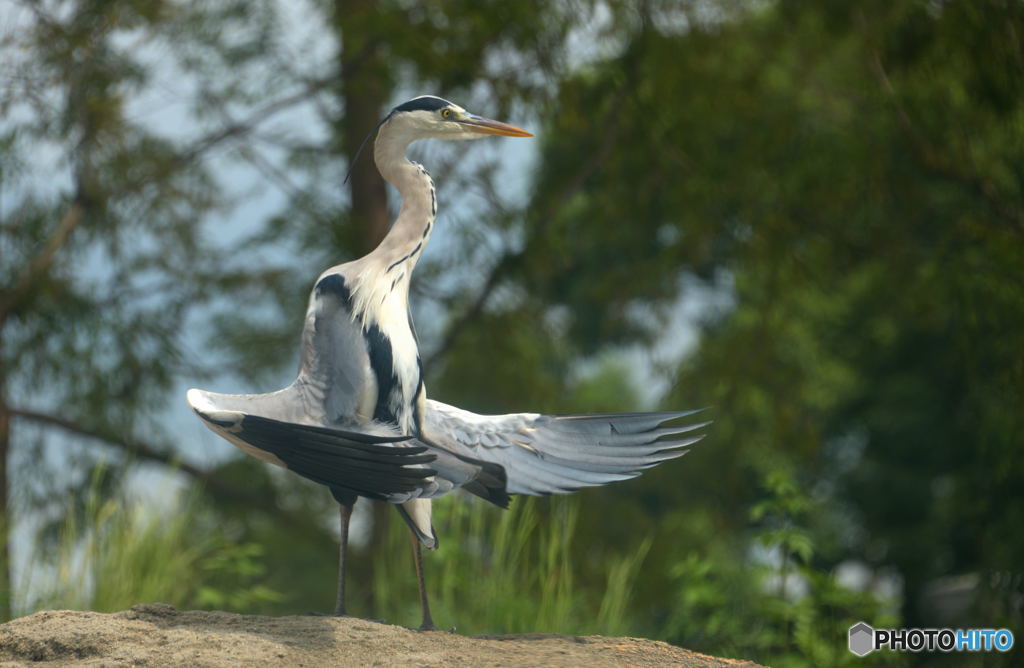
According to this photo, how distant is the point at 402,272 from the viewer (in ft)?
12.2

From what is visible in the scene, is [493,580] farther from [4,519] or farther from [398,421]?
[4,519]

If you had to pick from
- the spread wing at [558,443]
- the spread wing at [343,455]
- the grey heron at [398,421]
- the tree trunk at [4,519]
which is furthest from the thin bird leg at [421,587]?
the tree trunk at [4,519]

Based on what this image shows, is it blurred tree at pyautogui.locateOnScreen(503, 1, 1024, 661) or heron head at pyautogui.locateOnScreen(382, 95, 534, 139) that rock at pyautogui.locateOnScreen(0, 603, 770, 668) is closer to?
heron head at pyautogui.locateOnScreen(382, 95, 534, 139)

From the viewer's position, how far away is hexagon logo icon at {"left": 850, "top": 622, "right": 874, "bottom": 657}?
472 cm

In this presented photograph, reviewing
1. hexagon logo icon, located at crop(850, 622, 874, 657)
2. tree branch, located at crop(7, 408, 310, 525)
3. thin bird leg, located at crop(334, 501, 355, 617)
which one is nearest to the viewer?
thin bird leg, located at crop(334, 501, 355, 617)

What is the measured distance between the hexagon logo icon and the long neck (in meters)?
2.40

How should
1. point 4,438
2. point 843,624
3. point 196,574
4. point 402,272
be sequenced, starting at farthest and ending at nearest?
1. point 4,438
2. point 196,574
3. point 843,624
4. point 402,272

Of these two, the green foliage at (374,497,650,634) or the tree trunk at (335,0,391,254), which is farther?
the tree trunk at (335,0,391,254)

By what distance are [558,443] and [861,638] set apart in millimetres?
1800

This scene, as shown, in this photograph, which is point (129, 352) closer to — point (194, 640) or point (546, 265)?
point (546, 265)

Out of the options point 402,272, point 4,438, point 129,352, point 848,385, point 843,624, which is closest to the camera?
point 402,272

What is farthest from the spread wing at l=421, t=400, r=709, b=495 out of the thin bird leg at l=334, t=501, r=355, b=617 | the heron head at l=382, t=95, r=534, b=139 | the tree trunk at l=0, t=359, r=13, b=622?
the tree trunk at l=0, t=359, r=13, b=622

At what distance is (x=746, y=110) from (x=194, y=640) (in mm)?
5522

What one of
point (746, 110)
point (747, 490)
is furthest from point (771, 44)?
point (747, 490)
